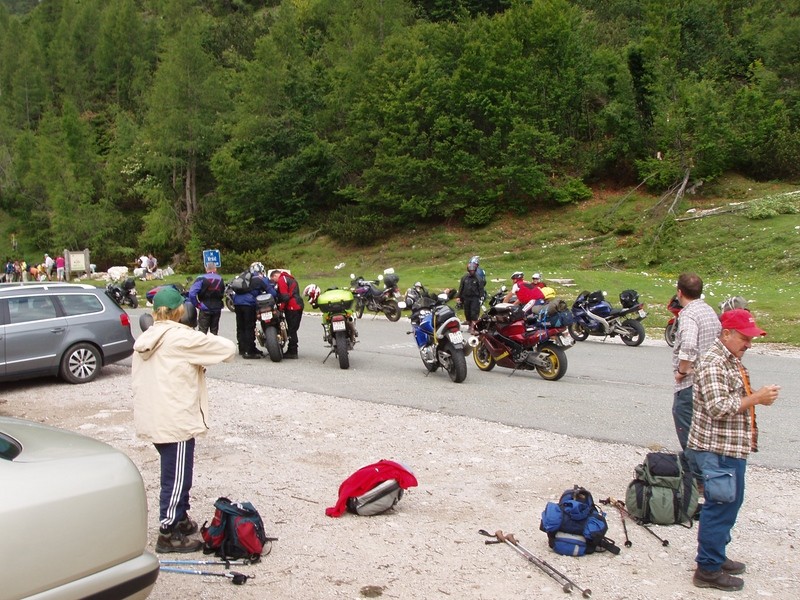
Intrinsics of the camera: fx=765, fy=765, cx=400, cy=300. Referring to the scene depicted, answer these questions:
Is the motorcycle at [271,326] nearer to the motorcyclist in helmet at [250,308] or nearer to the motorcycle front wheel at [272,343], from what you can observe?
the motorcycle front wheel at [272,343]

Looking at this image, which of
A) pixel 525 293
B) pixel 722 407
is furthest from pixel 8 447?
pixel 525 293

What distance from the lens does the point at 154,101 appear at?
5441cm

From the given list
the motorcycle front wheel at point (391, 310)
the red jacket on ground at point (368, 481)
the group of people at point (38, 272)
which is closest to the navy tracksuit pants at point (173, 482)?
the red jacket on ground at point (368, 481)

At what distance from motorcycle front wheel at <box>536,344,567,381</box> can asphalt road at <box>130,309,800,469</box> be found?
0.13 meters

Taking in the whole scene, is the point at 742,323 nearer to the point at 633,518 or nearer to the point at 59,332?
the point at 633,518

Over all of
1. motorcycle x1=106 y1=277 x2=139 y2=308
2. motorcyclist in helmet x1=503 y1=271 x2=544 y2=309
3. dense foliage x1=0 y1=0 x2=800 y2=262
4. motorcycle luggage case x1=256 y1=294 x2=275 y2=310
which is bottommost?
motorcycle x1=106 y1=277 x2=139 y2=308

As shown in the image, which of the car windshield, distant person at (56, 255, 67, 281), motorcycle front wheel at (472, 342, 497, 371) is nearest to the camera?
the car windshield

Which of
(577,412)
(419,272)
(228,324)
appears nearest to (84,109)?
(419,272)

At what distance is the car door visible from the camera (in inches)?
446

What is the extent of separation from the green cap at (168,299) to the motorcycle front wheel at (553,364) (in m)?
7.75

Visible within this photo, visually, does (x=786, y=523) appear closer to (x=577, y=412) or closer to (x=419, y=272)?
(x=577, y=412)

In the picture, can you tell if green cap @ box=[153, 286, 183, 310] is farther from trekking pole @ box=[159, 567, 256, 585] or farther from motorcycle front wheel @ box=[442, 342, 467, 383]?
motorcycle front wheel @ box=[442, 342, 467, 383]

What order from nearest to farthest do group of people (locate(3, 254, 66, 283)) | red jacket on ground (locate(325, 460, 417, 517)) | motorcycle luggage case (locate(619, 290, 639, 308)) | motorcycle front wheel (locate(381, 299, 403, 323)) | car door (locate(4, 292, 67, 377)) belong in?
red jacket on ground (locate(325, 460, 417, 517)) → car door (locate(4, 292, 67, 377)) → motorcycle luggage case (locate(619, 290, 639, 308)) → motorcycle front wheel (locate(381, 299, 403, 323)) → group of people (locate(3, 254, 66, 283))

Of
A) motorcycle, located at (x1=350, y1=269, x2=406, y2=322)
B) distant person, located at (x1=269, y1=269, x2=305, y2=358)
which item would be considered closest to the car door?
distant person, located at (x1=269, y1=269, x2=305, y2=358)
